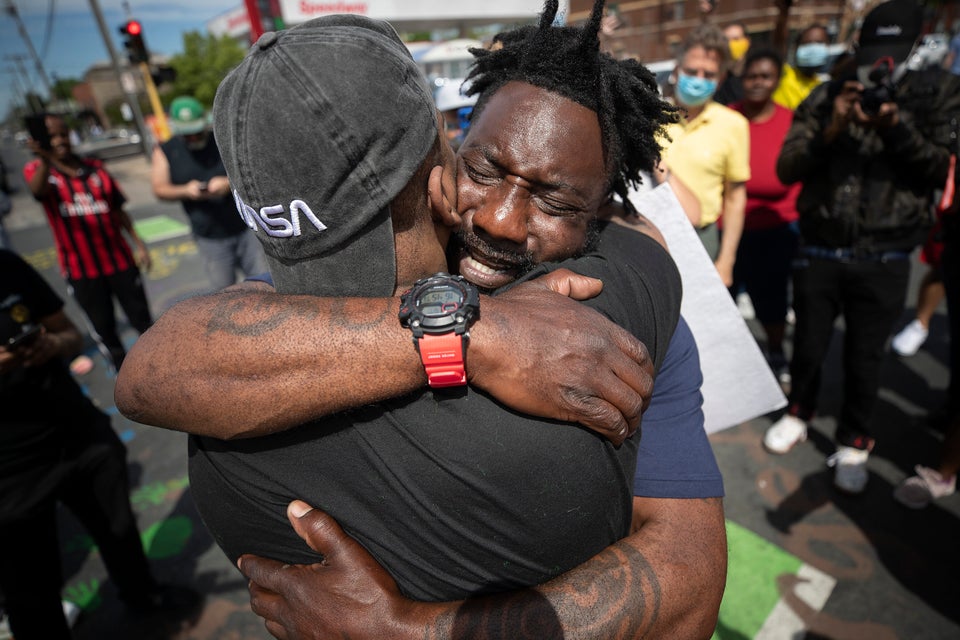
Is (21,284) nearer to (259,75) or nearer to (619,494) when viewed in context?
(259,75)

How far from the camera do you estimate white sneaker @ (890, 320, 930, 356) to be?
4.79m

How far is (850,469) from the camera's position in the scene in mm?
3412

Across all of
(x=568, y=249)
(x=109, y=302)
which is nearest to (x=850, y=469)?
(x=568, y=249)

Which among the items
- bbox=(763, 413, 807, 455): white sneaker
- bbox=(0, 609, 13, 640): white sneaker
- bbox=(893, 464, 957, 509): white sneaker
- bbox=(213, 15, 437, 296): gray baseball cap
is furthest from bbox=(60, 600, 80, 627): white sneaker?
bbox=(893, 464, 957, 509): white sneaker

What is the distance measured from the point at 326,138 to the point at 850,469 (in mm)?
3869

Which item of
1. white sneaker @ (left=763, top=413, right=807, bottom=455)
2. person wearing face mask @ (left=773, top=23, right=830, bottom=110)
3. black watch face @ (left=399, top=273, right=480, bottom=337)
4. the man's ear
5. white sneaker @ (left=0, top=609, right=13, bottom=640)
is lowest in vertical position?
white sneaker @ (left=763, top=413, right=807, bottom=455)

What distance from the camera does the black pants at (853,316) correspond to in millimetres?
3215

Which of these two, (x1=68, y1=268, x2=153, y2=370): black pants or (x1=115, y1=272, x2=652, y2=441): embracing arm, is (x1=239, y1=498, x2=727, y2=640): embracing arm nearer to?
(x1=115, y1=272, x2=652, y2=441): embracing arm

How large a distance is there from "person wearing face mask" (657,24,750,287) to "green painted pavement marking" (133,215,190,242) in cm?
1018

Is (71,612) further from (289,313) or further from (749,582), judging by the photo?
(749,582)

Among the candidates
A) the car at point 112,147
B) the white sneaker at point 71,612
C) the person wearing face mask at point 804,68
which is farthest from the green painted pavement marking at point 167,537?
the car at point 112,147

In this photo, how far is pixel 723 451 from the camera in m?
3.86

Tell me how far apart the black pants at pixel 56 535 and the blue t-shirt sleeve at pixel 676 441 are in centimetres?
262

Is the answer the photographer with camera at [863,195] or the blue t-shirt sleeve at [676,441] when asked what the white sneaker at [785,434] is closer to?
the photographer with camera at [863,195]
